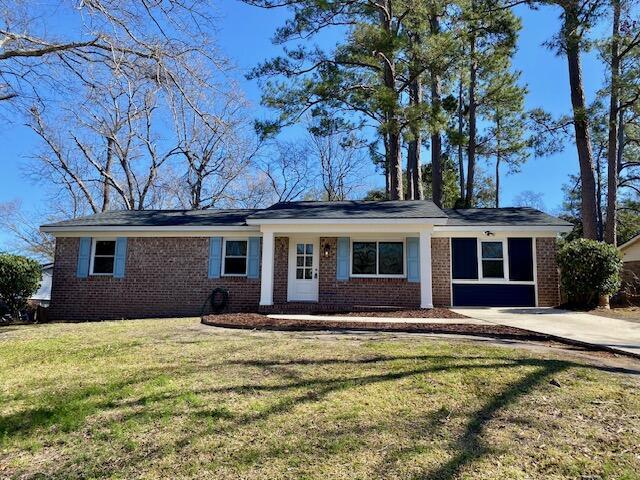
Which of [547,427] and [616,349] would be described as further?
[616,349]

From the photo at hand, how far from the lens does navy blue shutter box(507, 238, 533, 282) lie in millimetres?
12500

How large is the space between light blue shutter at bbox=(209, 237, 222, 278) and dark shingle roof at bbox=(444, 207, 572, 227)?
6.92m

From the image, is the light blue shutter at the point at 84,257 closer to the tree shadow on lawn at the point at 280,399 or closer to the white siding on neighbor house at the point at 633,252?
the tree shadow on lawn at the point at 280,399

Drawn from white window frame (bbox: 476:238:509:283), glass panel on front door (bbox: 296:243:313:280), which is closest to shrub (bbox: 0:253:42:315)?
glass panel on front door (bbox: 296:243:313:280)

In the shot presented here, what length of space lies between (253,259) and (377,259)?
3.71 metres

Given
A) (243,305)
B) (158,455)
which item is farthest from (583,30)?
(158,455)

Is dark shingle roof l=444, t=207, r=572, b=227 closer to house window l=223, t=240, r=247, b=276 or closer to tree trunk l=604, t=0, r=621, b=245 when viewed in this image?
tree trunk l=604, t=0, r=621, b=245

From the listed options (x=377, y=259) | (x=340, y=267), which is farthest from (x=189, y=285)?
(x=377, y=259)

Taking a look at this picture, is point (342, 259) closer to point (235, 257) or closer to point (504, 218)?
point (235, 257)

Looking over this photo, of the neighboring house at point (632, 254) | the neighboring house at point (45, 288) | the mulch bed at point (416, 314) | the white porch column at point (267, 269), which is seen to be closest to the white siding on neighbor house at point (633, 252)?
the neighboring house at point (632, 254)

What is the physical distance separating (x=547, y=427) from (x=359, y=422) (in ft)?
4.67

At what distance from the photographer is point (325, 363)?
500 centimetres

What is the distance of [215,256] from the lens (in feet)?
42.8

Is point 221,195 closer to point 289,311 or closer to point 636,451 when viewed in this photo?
point 289,311
